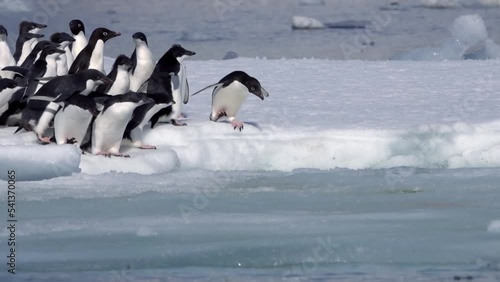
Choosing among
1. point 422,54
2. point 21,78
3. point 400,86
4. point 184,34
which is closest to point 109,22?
point 184,34

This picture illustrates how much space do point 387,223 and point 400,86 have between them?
5050 millimetres

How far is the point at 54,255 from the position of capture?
4.84 metres

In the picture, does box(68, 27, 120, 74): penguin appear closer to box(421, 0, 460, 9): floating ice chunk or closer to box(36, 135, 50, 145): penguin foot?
box(36, 135, 50, 145): penguin foot

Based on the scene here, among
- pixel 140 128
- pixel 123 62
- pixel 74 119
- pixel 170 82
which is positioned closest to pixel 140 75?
pixel 170 82

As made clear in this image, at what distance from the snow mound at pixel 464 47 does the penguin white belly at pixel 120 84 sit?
7852 millimetres

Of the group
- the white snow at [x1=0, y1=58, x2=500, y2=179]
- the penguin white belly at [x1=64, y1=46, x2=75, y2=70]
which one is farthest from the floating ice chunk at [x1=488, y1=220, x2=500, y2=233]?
the penguin white belly at [x1=64, y1=46, x2=75, y2=70]

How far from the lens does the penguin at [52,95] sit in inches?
284

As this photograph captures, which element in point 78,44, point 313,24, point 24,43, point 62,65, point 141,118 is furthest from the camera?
point 313,24

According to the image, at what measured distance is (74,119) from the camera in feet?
23.2

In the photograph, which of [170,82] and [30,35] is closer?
[170,82]

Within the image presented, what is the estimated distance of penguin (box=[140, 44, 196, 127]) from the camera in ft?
25.5

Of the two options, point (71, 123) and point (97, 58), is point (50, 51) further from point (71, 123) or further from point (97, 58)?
point (71, 123)

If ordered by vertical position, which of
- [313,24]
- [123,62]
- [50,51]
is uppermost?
[123,62]

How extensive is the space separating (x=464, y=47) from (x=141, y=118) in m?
8.71
